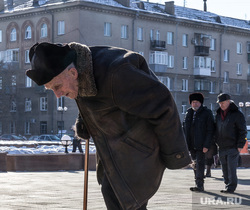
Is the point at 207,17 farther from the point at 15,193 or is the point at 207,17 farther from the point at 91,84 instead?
the point at 91,84

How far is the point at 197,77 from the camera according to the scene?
2685 inches

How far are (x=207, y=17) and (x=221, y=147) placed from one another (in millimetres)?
60644

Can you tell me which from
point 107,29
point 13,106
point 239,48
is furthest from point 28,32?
point 239,48

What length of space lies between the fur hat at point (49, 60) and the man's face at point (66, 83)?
0.09 ft

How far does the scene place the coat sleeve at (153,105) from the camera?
4102 mm

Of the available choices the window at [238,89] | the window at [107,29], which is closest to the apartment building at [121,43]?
the window at [107,29]

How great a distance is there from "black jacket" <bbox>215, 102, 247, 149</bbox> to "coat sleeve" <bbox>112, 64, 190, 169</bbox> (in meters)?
6.60

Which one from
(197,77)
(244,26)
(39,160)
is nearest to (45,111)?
(197,77)

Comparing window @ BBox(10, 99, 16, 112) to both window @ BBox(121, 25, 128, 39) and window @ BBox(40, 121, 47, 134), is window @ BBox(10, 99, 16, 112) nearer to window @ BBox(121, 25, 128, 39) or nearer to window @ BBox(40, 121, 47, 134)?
window @ BBox(40, 121, 47, 134)

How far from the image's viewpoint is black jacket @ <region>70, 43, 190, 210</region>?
4.13 meters

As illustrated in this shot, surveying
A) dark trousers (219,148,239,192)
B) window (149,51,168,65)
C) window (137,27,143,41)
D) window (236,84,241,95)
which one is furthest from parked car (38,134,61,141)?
dark trousers (219,148,239,192)

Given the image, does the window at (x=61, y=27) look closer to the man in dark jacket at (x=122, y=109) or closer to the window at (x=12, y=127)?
the window at (x=12, y=127)

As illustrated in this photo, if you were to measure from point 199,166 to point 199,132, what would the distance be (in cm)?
52

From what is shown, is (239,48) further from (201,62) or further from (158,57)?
(158,57)
